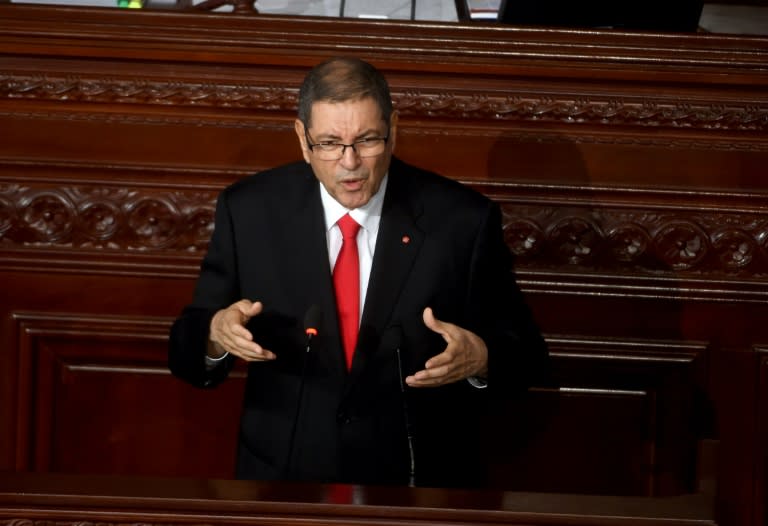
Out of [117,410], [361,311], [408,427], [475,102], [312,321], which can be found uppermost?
[475,102]

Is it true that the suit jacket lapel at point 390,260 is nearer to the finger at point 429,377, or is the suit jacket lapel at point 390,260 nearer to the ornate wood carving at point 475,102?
the finger at point 429,377

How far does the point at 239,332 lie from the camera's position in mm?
2410

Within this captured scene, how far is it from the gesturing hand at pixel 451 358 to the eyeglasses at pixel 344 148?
35 cm

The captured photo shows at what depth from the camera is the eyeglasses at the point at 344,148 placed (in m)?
2.55

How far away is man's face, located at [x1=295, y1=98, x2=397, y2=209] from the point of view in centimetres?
254

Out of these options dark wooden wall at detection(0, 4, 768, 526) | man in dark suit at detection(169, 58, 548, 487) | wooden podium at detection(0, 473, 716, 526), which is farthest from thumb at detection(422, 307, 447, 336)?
dark wooden wall at detection(0, 4, 768, 526)

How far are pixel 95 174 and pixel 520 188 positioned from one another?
1.12 m

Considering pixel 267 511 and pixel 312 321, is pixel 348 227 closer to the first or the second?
pixel 312 321

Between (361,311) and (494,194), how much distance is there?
0.76 metres

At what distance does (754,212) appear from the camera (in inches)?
131

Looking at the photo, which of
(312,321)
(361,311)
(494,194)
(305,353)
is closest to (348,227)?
(361,311)

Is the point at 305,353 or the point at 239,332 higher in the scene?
the point at 239,332

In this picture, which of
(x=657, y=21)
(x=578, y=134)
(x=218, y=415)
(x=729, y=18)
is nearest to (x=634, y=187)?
(x=578, y=134)

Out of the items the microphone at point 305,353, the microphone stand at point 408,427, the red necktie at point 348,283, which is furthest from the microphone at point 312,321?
the red necktie at point 348,283
